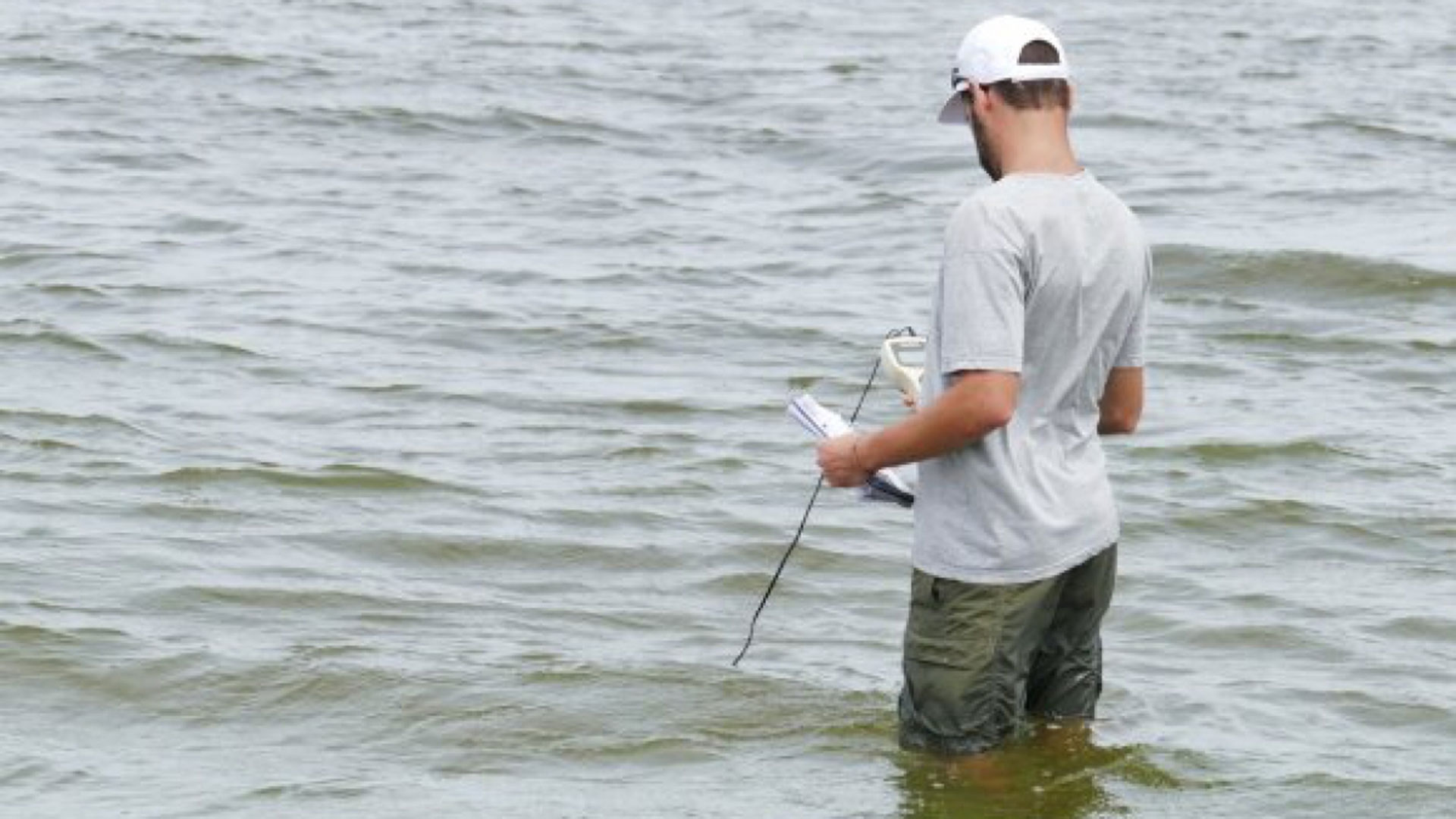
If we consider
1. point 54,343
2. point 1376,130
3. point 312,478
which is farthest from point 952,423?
point 1376,130

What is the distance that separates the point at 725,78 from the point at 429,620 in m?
12.7

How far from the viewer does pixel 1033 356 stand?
5.93 meters

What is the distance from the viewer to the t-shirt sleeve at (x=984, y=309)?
5.68m

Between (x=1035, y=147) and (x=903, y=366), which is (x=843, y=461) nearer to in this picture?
(x=903, y=366)

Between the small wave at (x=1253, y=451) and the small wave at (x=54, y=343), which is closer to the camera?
the small wave at (x=1253, y=451)

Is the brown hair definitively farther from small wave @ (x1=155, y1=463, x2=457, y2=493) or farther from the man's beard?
small wave @ (x1=155, y1=463, x2=457, y2=493)

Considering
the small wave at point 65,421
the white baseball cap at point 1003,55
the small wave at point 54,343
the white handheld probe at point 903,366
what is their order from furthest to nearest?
the small wave at point 54,343 < the small wave at point 65,421 < the white handheld probe at point 903,366 < the white baseball cap at point 1003,55

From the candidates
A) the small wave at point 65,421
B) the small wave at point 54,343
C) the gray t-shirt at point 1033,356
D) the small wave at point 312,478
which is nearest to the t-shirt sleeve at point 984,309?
the gray t-shirt at point 1033,356

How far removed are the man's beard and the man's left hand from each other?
58 centimetres

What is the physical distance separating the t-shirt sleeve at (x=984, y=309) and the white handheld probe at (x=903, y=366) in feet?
1.67

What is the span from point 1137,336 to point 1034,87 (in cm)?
59

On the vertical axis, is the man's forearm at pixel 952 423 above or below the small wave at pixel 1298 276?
above

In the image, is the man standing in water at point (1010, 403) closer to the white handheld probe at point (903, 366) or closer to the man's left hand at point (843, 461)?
the man's left hand at point (843, 461)

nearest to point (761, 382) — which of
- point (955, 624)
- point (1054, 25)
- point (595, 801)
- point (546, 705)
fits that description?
point (546, 705)
